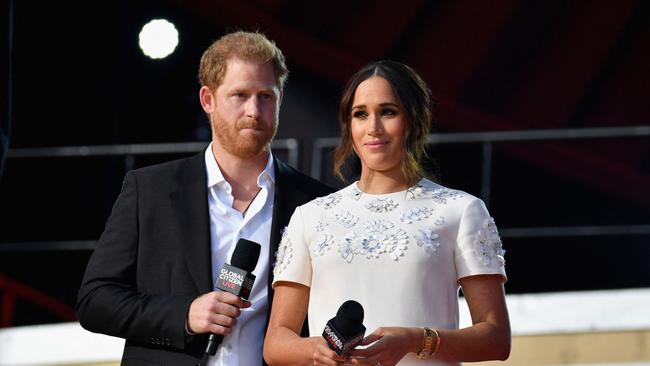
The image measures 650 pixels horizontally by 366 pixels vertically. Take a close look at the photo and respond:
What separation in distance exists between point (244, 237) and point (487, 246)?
71 cm

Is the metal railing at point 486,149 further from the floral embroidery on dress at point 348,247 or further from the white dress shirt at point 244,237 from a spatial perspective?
the floral embroidery on dress at point 348,247

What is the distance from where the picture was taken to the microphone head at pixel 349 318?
6.74 ft

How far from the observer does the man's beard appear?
2.92 meters

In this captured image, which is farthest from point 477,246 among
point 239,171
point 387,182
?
point 239,171

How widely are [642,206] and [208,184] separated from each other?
129 inches

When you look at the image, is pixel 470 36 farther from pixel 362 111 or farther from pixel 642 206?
pixel 362 111

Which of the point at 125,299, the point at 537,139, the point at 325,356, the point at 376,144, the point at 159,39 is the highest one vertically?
the point at 159,39

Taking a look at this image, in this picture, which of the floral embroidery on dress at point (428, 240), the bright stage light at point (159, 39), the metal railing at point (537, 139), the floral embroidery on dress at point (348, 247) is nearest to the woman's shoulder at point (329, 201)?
the floral embroidery on dress at point (348, 247)

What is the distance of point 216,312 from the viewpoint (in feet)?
8.43

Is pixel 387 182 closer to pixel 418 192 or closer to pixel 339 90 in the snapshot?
pixel 418 192

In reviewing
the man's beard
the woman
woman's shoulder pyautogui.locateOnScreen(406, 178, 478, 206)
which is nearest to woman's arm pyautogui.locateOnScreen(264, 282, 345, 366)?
the woman

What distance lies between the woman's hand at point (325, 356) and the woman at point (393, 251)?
0.18ft

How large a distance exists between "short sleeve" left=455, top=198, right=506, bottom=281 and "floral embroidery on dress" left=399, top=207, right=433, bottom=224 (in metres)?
0.07

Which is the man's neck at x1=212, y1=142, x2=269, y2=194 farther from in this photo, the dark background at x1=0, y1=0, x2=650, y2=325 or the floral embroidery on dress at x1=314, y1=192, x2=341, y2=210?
the dark background at x1=0, y1=0, x2=650, y2=325
